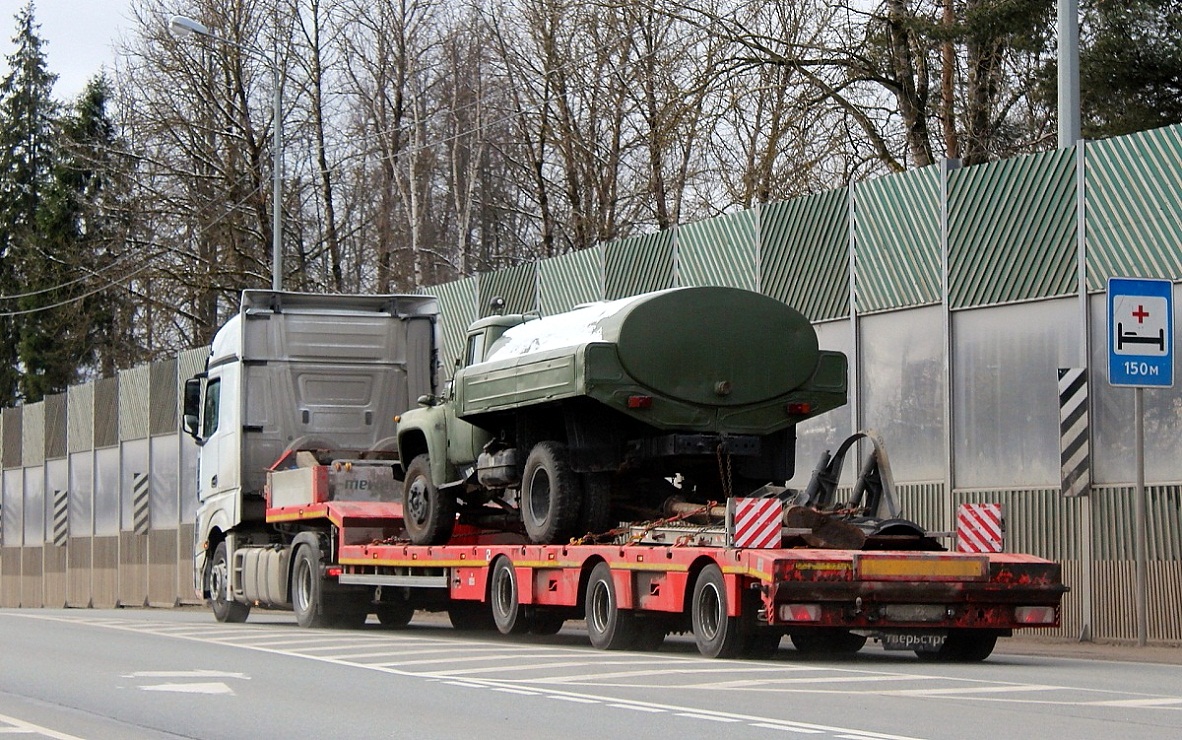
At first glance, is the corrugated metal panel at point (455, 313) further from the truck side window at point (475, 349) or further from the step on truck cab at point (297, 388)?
the truck side window at point (475, 349)

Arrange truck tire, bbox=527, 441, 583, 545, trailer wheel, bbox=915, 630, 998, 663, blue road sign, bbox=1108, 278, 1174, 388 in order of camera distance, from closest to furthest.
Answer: trailer wheel, bbox=915, 630, 998, 663 → blue road sign, bbox=1108, 278, 1174, 388 → truck tire, bbox=527, 441, 583, 545

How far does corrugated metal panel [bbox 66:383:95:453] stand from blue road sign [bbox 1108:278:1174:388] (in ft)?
110

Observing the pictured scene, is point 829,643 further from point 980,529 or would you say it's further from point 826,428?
point 826,428

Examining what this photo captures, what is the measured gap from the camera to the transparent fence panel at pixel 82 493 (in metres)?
47.0

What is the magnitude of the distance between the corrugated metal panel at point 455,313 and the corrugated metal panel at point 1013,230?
464 inches

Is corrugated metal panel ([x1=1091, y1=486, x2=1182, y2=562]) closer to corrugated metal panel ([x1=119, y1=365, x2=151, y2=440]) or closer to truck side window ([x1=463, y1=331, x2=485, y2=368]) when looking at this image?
truck side window ([x1=463, y1=331, x2=485, y2=368])

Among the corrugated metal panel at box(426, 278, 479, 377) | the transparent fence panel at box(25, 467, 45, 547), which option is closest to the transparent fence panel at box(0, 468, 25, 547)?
the transparent fence panel at box(25, 467, 45, 547)

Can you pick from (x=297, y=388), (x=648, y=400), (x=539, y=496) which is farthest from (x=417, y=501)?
(x=648, y=400)

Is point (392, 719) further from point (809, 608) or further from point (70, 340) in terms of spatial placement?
point (70, 340)

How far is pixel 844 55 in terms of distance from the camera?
3092 centimetres

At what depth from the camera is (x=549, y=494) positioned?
18156mm

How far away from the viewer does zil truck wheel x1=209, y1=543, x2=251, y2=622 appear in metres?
25.8

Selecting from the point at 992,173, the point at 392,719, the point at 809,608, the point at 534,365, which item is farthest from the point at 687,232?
the point at 392,719

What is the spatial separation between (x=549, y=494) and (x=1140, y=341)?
18.1 feet
